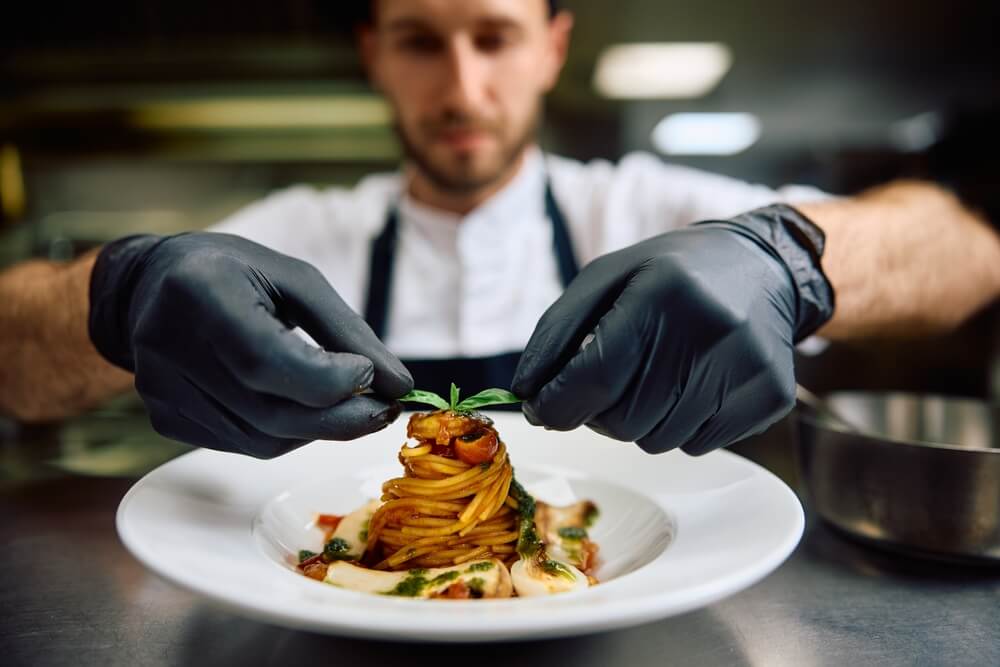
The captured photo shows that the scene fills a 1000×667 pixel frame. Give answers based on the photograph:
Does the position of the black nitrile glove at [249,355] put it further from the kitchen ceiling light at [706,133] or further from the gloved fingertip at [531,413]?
the kitchen ceiling light at [706,133]

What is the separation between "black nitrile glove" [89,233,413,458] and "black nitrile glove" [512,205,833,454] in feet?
0.79

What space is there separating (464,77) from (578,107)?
2515 millimetres

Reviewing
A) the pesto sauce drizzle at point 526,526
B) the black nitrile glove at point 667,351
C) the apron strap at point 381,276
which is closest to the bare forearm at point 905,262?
the black nitrile glove at point 667,351

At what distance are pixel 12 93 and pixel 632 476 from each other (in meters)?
4.57

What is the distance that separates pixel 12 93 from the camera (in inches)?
159

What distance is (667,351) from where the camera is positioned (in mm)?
930

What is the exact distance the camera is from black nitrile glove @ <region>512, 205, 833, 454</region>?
0.92m

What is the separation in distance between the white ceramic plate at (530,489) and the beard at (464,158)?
1.12 m

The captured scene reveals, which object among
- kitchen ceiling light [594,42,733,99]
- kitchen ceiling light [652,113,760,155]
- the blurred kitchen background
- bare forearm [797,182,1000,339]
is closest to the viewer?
bare forearm [797,182,1000,339]

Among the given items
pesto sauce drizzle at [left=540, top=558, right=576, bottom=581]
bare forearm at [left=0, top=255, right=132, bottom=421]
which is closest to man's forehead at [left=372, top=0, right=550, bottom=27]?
bare forearm at [left=0, top=255, right=132, bottom=421]

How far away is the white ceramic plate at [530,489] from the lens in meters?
0.61

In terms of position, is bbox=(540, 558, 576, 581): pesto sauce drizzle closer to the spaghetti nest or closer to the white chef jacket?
the spaghetti nest

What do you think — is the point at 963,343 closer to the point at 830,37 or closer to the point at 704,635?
the point at 830,37

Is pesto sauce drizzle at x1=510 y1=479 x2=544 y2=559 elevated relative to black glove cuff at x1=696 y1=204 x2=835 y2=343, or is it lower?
lower
